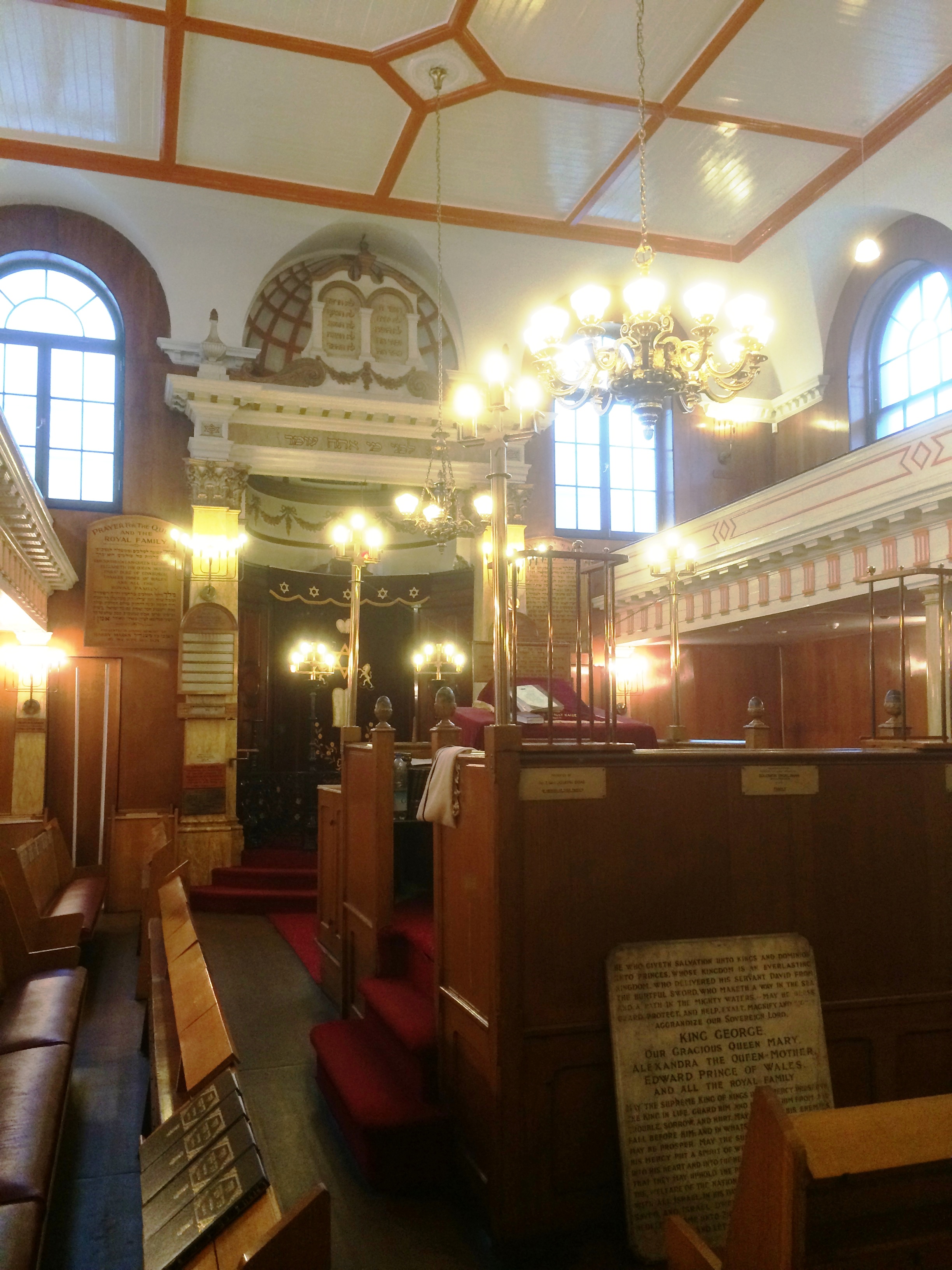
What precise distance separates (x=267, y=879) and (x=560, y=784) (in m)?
6.83

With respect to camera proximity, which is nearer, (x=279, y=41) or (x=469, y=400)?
(x=469, y=400)

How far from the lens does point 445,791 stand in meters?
3.69

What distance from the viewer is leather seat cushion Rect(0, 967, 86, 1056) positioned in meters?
3.89

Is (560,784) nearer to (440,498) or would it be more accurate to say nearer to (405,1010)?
(405,1010)

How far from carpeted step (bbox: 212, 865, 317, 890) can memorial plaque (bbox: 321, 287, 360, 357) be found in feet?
19.0

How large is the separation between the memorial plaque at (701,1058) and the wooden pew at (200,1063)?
4.37ft

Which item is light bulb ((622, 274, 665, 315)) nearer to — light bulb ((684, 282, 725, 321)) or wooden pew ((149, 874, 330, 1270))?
light bulb ((684, 282, 725, 321))

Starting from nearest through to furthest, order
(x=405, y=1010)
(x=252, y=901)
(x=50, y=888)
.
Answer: (x=405, y=1010) < (x=50, y=888) < (x=252, y=901)

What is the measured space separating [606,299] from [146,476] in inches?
247

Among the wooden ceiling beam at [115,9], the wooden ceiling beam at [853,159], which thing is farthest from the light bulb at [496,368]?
the wooden ceiling beam at [853,159]

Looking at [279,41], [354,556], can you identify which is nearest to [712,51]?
[279,41]

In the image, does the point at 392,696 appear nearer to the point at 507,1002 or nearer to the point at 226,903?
the point at 226,903

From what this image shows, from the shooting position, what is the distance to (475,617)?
11797mm

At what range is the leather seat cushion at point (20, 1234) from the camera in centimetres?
222
